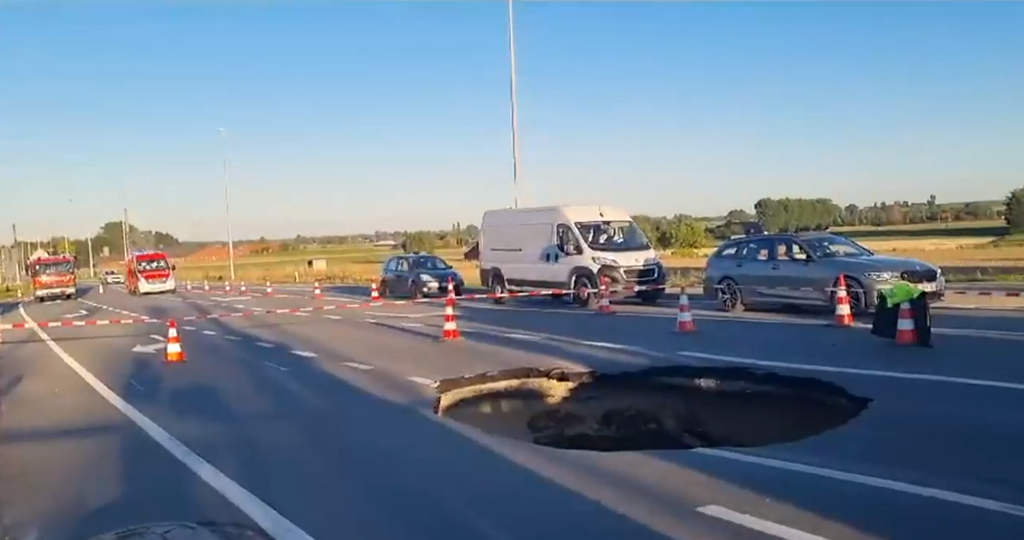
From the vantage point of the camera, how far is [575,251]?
23922 millimetres

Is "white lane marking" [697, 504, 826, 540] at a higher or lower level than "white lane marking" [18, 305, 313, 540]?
higher

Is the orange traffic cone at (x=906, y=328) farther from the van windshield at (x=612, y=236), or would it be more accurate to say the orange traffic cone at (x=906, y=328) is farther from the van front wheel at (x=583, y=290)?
the van windshield at (x=612, y=236)

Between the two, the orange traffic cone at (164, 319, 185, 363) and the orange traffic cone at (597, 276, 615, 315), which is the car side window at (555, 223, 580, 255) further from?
the orange traffic cone at (164, 319, 185, 363)

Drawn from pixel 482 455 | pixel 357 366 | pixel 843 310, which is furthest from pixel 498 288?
pixel 482 455

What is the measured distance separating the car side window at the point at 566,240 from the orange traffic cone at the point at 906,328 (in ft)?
36.1

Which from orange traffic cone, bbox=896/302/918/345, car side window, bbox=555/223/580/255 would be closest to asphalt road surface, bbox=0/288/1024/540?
orange traffic cone, bbox=896/302/918/345

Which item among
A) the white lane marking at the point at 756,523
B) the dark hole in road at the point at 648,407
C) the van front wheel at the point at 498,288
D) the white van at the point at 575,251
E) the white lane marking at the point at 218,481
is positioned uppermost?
the white van at the point at 575,251

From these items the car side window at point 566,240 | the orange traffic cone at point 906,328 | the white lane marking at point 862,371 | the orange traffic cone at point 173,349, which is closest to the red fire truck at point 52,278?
the car side window at point 566,240

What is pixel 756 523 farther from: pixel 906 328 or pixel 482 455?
pixel 906 328

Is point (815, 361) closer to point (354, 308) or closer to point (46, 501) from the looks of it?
point (46, 501)

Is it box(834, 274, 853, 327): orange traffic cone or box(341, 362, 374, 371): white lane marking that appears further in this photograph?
box(834, 274, 853, 327): orange traffic cone

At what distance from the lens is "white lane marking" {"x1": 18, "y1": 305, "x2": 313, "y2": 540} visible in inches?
242

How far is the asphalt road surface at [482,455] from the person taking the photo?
19.9 ft

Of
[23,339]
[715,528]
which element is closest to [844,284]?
[715,528]
